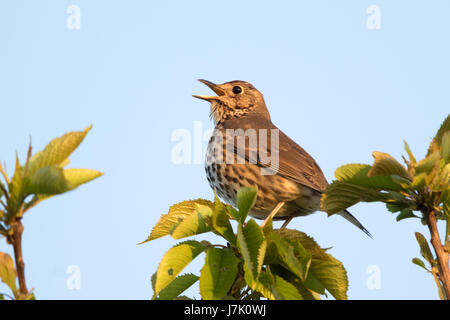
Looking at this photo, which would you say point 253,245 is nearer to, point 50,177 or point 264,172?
point 50,177

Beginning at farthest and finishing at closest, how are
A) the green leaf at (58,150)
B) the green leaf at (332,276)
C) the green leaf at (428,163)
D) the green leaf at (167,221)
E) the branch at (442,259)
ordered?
the green leaf at (167,221), the green leaf at (332,276), the green leaf at (428,163), the branch at (442,259), the green leaf at (58,150)

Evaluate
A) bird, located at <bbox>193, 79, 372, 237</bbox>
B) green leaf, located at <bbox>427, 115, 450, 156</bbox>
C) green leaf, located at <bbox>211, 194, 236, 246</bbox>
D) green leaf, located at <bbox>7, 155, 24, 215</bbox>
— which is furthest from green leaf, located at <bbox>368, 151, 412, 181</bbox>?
bird, located at <bbox>193, 79, 372, 237</bbox>

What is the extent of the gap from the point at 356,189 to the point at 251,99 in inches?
216

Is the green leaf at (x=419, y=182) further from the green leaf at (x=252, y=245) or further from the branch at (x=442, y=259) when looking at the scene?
the green leaf at (x=252, y=245)

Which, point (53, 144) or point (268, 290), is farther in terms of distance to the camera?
point (268, 290)

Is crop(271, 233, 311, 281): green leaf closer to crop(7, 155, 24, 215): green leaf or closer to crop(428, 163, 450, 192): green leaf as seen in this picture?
crop(428, 163, 450, 192): green leaf

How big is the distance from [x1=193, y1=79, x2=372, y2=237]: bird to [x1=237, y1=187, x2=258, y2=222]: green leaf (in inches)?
125

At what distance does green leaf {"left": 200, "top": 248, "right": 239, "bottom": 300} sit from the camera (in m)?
3.21

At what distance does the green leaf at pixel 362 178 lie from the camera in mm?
3098

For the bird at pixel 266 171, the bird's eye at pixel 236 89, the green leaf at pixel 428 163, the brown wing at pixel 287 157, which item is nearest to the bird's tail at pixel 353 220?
the bird at pixel 266 171

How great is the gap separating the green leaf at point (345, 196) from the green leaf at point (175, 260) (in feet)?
2.77

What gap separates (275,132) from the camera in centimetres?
775

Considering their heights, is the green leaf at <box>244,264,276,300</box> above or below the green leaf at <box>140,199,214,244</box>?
below
